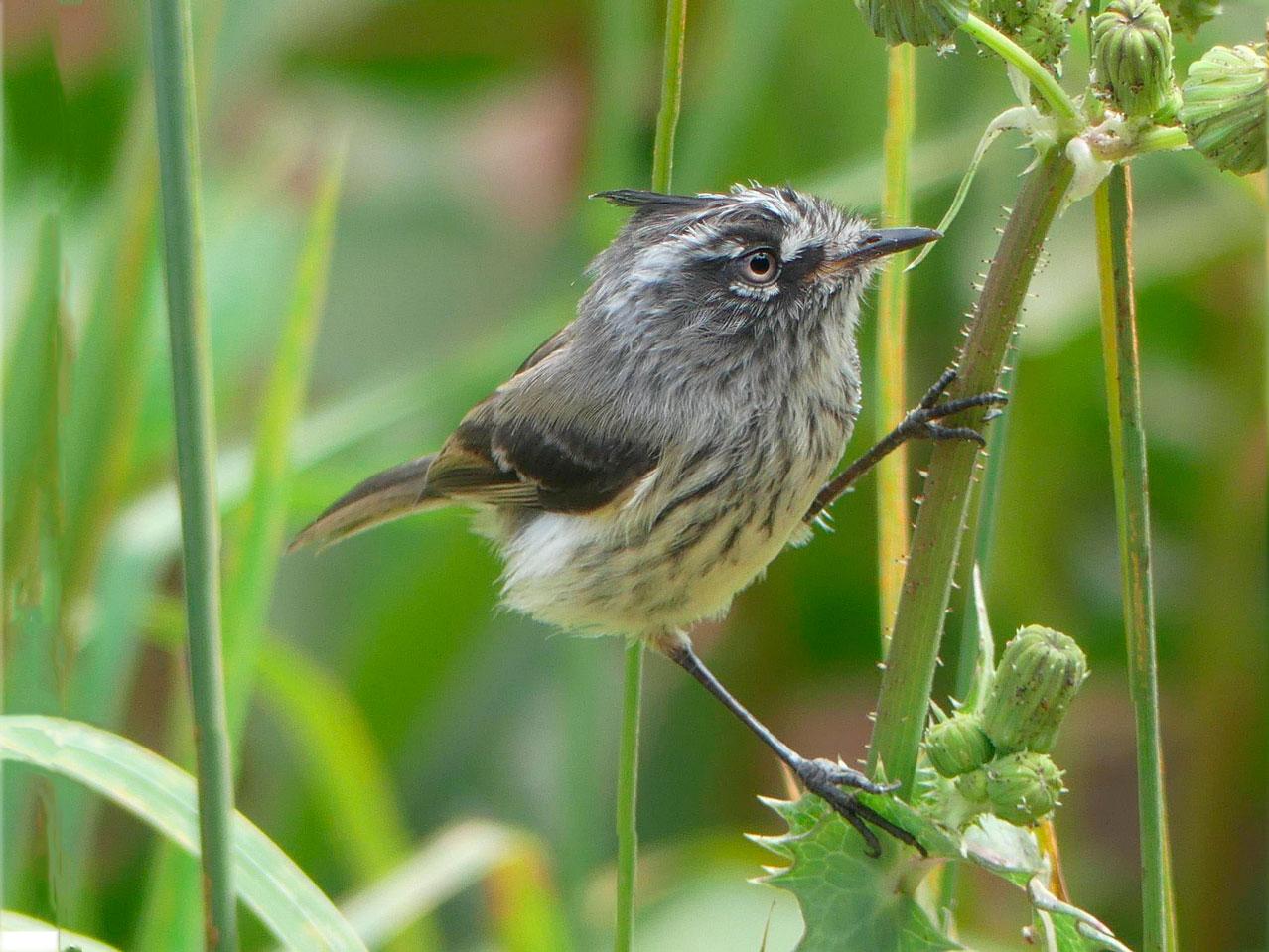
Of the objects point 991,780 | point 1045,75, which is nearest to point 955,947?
point 991,780

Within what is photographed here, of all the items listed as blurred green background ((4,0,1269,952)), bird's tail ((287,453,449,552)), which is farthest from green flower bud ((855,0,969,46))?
bird's tail ((287,453,449,552))

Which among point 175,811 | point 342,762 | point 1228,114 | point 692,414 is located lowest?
point 342,762

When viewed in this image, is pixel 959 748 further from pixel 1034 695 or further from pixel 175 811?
pixel 175 811

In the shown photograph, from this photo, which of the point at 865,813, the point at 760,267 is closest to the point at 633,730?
the point at 865,813

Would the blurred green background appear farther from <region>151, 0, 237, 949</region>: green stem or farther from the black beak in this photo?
<region>151, 0, 237, 949</region>: green stem

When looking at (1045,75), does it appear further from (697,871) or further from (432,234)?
(432,234)

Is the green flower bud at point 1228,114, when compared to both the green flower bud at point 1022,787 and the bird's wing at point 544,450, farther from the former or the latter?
the bird's wing at point 544,450
